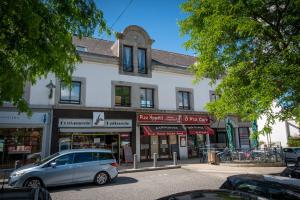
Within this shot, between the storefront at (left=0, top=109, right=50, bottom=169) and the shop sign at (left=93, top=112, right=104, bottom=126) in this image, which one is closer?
the storefront at (left=0, top=109, right=50, bottom=169)

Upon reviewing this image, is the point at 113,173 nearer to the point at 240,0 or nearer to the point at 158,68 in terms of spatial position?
the point at 240,0

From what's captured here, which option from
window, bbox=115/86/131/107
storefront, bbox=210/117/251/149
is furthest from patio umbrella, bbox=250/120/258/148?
window, bbox=115/86/131/107

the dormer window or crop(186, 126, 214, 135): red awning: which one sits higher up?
the dormer window

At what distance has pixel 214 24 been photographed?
9.34 m

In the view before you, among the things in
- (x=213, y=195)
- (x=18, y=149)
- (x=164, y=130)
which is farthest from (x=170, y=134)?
(x=213, y=195)

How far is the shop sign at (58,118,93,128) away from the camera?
55.7 ft

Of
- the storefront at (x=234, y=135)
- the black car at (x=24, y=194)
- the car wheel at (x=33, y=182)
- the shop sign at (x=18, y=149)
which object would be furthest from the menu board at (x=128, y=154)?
the black car at (x=24, y=194)

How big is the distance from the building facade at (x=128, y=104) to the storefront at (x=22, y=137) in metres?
0.29

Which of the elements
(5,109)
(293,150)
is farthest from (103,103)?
(293,150)

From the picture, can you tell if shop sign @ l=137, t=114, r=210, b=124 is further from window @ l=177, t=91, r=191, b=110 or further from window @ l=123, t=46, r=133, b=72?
window @ l=123, t=46, r=133, b=72

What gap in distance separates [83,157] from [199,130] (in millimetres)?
12633

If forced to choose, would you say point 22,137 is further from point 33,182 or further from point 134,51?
point 134,51

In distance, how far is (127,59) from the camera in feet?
67.4

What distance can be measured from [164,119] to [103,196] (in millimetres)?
11910
